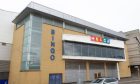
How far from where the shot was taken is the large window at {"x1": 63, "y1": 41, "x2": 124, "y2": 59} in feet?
95.4

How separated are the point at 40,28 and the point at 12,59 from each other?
29.8 ft

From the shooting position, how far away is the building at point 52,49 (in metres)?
25.8

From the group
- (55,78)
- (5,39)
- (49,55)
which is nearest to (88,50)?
(49,55)

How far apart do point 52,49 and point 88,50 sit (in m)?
7.76

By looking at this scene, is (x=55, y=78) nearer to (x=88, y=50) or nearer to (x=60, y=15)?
(x=88, y=50)

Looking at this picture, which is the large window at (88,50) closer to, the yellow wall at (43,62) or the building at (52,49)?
the building at (52,49)

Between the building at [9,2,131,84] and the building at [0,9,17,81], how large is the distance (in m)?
1.45

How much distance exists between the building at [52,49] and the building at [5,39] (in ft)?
4.75

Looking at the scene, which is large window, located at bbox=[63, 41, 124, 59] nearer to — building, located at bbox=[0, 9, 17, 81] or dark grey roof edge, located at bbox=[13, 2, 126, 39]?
dark grey roof edge, located at bbox=[13, 2, 126, 39]

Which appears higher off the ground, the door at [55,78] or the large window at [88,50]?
the large window at [88,50]

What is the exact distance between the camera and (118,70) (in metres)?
40.0

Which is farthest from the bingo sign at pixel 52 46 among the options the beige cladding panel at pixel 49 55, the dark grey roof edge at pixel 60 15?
the dark grey roof edge at pixel 60 15

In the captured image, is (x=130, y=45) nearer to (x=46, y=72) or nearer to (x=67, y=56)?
(x=67, y=56)

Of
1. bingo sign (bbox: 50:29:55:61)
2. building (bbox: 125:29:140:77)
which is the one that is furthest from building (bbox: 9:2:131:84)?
building (bbox: 125:29:140:77)
